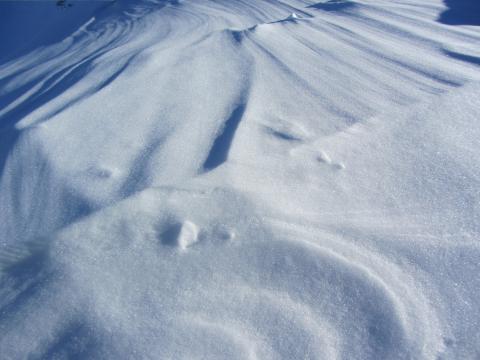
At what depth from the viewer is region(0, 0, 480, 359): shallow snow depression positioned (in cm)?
70

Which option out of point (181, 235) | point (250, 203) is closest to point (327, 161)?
point (250, 203)

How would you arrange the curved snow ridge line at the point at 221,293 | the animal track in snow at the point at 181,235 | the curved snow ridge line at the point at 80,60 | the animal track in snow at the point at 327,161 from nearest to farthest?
1. the curved snow ridge line at the point at 221,293
2. the animal track in snow at the point at 181,235
3. the animal track in snow at the point at 327,161
4. the curved snow ridge line at the point at 80,60

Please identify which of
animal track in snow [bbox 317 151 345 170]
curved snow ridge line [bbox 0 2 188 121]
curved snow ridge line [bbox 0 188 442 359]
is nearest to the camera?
curved snow ridge line [bbox 0 188 442 359]

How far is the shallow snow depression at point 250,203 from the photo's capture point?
0.70 m

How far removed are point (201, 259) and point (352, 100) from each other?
0.78 meters

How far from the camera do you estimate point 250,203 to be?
0.91m

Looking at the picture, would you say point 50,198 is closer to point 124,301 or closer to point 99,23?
point 124,301

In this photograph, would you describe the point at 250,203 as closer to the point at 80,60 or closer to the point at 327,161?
the point at 327,161

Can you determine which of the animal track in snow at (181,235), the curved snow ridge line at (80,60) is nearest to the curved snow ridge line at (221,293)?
the animal track in snow at (181,235)

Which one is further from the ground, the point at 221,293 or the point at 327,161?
the point at 327,161

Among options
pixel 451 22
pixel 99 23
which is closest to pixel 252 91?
pixel 451 22

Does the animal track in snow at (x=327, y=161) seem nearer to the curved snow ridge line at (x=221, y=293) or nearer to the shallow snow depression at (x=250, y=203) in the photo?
the shallow snow depression at (x=250, y=203)

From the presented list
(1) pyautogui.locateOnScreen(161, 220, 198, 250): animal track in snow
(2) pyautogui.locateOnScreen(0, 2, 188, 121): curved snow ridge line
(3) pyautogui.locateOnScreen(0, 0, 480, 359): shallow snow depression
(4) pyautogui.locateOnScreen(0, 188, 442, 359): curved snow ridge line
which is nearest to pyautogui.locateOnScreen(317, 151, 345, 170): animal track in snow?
(3) pyautogui.locateOnScreen(0, 0, 480, 359): shallow snow depression

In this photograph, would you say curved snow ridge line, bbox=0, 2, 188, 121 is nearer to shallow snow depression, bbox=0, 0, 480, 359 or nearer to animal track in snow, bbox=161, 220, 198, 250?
shallow snow depression, bbox=0, 0, 480, 359
